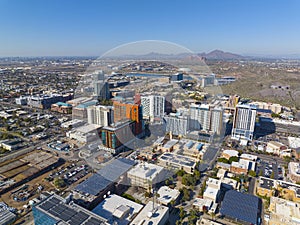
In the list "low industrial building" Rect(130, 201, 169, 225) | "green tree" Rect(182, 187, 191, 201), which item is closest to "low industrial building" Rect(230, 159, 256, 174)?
"green tree" Rect(182, 187, 191, 201)

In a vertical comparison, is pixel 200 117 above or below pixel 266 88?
above

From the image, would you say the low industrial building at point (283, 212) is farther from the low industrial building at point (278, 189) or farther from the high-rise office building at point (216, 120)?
the high-rise office building at point (216, 120)

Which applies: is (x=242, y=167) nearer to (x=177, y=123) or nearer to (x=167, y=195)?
(x=167, y=195)

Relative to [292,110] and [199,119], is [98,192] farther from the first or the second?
[292,110]

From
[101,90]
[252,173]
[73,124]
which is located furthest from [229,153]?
[101,90]

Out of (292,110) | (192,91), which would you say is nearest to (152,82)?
(192,91)

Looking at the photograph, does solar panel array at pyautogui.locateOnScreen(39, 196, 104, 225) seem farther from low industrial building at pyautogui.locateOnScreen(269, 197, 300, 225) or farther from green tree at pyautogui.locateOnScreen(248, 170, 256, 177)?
green tree at pyautogui.locateOnScreen(248, 170, 256, 177)

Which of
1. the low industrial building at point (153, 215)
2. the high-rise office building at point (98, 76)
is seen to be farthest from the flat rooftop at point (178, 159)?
the high-rise office building at point (98, 76)
